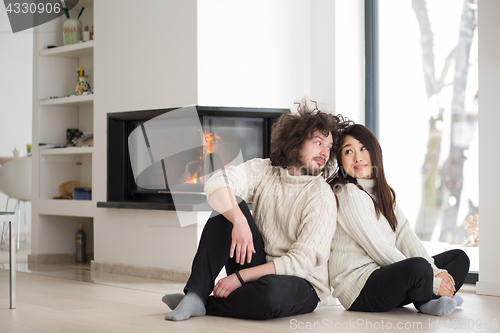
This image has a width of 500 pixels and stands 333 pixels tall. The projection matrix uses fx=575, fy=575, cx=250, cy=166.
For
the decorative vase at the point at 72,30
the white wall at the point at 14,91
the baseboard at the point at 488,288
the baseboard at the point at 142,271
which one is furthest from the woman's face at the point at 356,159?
the white wall at the point at 14,91

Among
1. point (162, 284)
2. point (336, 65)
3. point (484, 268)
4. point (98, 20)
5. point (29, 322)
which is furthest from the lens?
point (98, 20)

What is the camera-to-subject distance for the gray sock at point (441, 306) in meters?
2.18

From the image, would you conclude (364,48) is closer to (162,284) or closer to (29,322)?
(162,284)

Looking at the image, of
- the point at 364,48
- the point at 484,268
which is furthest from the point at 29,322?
the point at 364,48

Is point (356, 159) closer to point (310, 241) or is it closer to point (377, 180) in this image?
point (377, 180)

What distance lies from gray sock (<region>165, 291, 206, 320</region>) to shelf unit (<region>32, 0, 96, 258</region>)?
2439mm

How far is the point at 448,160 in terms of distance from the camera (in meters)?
3.41

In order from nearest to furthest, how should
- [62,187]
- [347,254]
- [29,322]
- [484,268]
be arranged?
[29,322], [347,254], [484,268], [62,187]

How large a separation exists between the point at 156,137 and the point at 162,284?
94 centimetres

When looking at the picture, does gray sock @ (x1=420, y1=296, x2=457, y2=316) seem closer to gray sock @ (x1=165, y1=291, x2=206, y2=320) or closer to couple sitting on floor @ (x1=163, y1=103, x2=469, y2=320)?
couple sitting on floor @ (x1=163, y1=103, x2=469, y2=320)

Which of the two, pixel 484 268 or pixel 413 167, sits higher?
pixel 413 167

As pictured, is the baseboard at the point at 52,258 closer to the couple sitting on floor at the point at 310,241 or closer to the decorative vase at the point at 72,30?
the decorative vase at the point at 72,30

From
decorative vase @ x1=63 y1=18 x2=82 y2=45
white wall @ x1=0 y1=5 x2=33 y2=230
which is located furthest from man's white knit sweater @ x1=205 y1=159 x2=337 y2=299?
white wall @ x1=0 y1=5 x2=33 y2=230

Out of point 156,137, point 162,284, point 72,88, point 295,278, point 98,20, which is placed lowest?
point 162,284
